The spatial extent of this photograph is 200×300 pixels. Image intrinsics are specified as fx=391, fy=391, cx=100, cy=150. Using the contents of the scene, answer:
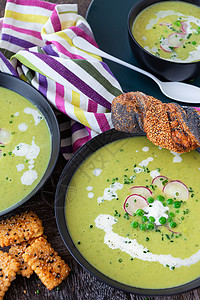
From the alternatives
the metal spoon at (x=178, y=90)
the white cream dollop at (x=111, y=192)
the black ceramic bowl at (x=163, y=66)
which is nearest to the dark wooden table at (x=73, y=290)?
the white cream dollop at (x=111, y=192)

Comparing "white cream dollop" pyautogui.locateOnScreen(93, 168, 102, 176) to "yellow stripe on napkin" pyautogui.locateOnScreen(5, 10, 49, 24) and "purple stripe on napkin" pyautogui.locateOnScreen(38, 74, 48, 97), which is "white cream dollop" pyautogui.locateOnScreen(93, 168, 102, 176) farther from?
"yellow stripe on napkin" pyautogui.locateOnScreen(5, 10, 49, 24)

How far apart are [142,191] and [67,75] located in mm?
928

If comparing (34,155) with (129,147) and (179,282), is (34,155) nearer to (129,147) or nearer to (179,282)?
(129,147)

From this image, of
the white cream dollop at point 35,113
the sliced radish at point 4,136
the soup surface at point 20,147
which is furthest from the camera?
the white cream dollop at point 35,113

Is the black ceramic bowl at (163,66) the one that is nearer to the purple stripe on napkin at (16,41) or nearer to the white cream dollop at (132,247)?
the purple stripe on napkin at (16,41)

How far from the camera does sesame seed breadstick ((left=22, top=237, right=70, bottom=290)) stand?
6.96 ft

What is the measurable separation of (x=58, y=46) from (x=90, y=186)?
1035 mm

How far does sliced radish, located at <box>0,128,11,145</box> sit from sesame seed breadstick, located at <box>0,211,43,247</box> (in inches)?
18.6

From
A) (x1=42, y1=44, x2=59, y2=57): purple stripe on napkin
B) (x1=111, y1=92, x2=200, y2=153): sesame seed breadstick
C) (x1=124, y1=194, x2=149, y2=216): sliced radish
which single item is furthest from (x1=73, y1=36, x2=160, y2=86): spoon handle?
(x1=124, y1=194, x2=149, y2=216): sliced radish

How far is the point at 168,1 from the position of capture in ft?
9.95

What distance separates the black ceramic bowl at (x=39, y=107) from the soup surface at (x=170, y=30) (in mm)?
850

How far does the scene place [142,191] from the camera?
224 centimetres

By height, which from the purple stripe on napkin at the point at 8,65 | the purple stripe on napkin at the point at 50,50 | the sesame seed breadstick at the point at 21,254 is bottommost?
the sesame seed breadstick at the point at 21,254

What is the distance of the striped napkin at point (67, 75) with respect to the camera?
2.57m
